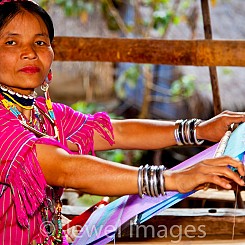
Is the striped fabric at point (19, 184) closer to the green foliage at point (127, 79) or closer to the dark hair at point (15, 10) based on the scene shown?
the dark hair at point (15, 10)

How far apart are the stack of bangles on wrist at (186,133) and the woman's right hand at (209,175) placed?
27.5 inches

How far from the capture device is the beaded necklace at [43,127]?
221cm

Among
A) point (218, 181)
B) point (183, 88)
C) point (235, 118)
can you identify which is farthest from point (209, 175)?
point (183, 88)

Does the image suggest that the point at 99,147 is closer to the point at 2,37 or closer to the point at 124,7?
the point at 2,37

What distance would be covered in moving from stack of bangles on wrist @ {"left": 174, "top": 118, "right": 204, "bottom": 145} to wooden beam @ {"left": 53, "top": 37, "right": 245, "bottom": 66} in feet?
2.92

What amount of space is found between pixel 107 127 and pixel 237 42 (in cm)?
108

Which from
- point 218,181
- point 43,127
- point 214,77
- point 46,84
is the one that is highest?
point 214,77

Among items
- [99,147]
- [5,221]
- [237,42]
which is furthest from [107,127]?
[237,42]

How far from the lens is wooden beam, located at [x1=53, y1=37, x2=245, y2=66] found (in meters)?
3.40

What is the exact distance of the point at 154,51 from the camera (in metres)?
3.52

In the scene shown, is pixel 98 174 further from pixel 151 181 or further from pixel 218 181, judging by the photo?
pixel 218 181

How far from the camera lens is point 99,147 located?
2.63m

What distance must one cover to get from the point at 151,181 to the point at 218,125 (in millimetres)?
681

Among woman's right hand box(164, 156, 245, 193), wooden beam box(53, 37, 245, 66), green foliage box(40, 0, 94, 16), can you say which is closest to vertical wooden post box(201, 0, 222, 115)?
wooden beam box(53, 37, 245, 66)
